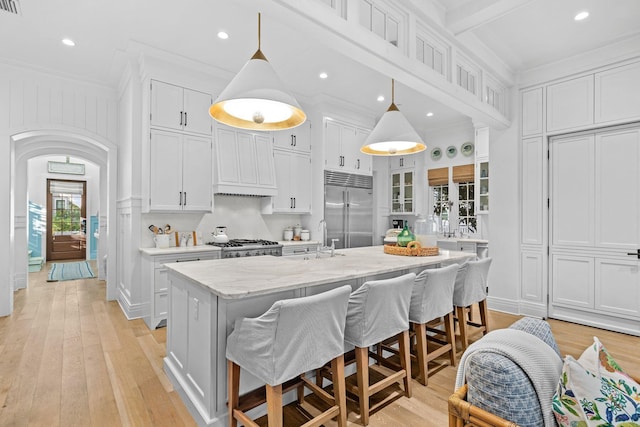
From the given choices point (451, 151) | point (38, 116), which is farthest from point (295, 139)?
point (38, 116)

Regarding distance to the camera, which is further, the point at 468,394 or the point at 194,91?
the point at 194,91

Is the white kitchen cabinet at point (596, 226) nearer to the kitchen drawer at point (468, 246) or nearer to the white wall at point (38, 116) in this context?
the kitchen drawer at point (468, 246)

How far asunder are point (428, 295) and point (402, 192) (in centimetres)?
471

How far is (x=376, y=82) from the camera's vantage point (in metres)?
4.46

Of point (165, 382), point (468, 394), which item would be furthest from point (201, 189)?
point (468, 394)

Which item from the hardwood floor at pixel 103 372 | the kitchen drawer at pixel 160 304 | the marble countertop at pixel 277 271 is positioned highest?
the marble countertop at pixel 277 271

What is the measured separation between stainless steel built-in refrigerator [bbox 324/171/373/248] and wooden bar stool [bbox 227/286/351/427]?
11.5 ft

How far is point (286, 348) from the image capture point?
1.55 m

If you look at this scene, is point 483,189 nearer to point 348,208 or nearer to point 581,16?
point 348,208

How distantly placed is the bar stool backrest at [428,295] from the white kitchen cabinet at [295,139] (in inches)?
130

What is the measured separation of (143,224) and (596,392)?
4.32 m

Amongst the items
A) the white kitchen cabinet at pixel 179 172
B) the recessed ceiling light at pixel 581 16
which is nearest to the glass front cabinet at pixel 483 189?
the recessed ceiling light at pixel 581 16

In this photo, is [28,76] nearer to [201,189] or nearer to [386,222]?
[201,189]

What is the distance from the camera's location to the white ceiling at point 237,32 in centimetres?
285
